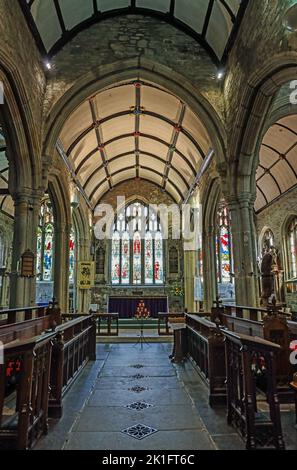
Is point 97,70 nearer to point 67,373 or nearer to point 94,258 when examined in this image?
point 67,373

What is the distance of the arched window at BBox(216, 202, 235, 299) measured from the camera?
12109 millimetres

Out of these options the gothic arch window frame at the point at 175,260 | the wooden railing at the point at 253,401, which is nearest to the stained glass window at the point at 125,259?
the gothic arch window frame at the point at 175,260

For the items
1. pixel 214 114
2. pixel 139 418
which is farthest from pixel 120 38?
pixel 139 418

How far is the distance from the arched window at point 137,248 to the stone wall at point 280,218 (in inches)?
198

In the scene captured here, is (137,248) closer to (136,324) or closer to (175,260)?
(175,260)

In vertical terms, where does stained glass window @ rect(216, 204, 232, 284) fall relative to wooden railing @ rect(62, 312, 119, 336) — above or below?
above

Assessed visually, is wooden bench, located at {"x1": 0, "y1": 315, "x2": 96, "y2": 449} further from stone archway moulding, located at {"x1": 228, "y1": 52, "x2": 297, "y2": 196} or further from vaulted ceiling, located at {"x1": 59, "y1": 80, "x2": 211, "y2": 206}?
vaulted ceiling, located at {"x1": 59, "y1": 80, "x2": 211, "y2": 206}

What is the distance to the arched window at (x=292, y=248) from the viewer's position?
435 inches

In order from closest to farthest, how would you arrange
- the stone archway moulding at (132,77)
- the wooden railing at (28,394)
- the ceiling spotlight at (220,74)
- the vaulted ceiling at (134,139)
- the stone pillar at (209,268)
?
the wooden railing at (28,394) < the stone archway moulding at (132,77) < the ceiling spotlight at (220,74) < the vaulted ceiling at (134,139) < the stone pillar at (209,268)

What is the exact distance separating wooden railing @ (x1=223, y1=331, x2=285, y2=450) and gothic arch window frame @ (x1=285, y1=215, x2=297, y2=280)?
928cm

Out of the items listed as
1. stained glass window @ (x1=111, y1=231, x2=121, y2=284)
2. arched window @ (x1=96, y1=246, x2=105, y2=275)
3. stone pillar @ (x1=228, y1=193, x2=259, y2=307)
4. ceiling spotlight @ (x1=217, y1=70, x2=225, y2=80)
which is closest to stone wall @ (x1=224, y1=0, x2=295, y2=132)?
ceiling spotlight @ (x1=217, y1=70, x2=225, y2=80)

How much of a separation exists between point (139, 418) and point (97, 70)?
23.7 ft

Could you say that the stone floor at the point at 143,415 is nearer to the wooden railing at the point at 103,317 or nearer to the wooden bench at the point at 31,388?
the wooden bench at the point at 31,388

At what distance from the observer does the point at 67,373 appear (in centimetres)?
397
